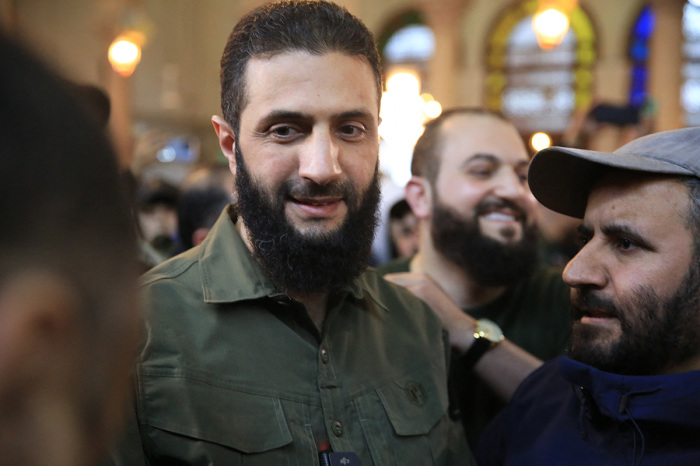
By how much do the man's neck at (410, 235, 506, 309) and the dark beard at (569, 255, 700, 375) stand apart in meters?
1.04

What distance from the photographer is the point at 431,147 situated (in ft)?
9.91

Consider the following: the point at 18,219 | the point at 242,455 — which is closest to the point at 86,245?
the point at 18,219

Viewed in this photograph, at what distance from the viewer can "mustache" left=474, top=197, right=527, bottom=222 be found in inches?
109

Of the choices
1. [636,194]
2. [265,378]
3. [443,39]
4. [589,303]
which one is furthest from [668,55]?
[265,378]

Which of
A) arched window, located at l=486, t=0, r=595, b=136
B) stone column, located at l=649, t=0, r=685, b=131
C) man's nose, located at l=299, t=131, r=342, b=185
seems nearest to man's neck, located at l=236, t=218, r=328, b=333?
man's nose, located at l=299, t=131, r=342, b=185

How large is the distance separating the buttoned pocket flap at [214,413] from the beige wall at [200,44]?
911 cm

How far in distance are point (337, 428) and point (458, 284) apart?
1369 millimetres

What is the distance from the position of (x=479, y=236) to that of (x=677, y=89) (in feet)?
27.7

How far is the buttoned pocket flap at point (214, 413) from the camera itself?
4.92 feet

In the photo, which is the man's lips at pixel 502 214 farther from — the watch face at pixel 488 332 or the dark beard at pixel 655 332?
the dark beard at pixel 655 332

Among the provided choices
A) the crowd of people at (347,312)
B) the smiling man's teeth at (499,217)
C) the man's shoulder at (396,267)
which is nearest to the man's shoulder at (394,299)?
the crowd of people at (347,312)

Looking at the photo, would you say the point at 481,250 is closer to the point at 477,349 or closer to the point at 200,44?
the point at 477,349

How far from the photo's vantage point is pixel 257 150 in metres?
1.70

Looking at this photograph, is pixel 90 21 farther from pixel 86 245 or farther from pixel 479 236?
pixel 86 245
